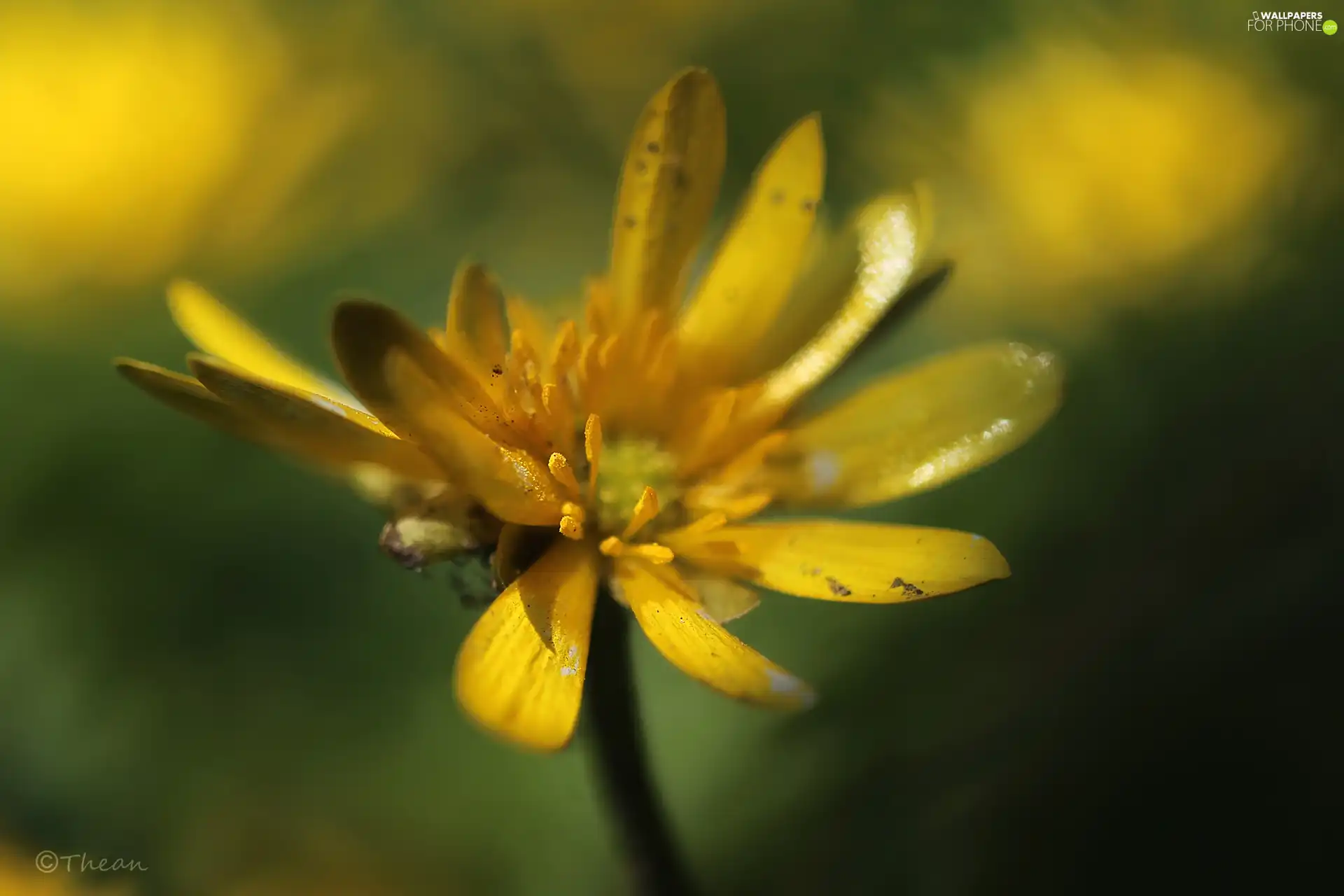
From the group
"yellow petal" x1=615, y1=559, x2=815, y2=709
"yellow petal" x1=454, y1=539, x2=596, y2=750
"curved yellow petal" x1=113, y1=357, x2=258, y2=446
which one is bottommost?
"yellow petal" x1=454, y1=539, x2=596, y2=750

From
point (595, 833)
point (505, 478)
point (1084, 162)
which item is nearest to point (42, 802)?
point (595, 833)

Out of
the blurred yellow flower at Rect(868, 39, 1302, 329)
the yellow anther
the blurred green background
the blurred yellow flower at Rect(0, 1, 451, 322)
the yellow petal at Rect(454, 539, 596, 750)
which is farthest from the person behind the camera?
the blurred yellow flower at Rect(0, 1, 451, 322)

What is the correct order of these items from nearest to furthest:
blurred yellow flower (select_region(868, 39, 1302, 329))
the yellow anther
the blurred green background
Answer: the yellow anther
the blurred green background
blurred yellow flower (select_region(868, 39, 1302, 329))

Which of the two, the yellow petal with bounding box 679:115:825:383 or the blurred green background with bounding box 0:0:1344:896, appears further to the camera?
the blurred green background with bounding box 0:0:1344:896

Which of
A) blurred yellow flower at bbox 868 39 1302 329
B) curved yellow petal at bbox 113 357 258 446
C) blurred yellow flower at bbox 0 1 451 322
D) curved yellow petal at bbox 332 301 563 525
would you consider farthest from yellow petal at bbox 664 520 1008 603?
blurred yellow flower at bbox 0 1 451 322

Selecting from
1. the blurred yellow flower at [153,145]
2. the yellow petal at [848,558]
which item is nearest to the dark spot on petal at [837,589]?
the yellow petal at [848,558]

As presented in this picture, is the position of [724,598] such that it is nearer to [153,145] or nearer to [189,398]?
[189,398]

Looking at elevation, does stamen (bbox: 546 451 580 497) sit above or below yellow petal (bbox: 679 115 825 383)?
below

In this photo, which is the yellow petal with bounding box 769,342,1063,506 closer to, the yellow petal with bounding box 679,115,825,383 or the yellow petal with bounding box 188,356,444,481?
the yellow petal with bounding box 679,115,825,383
